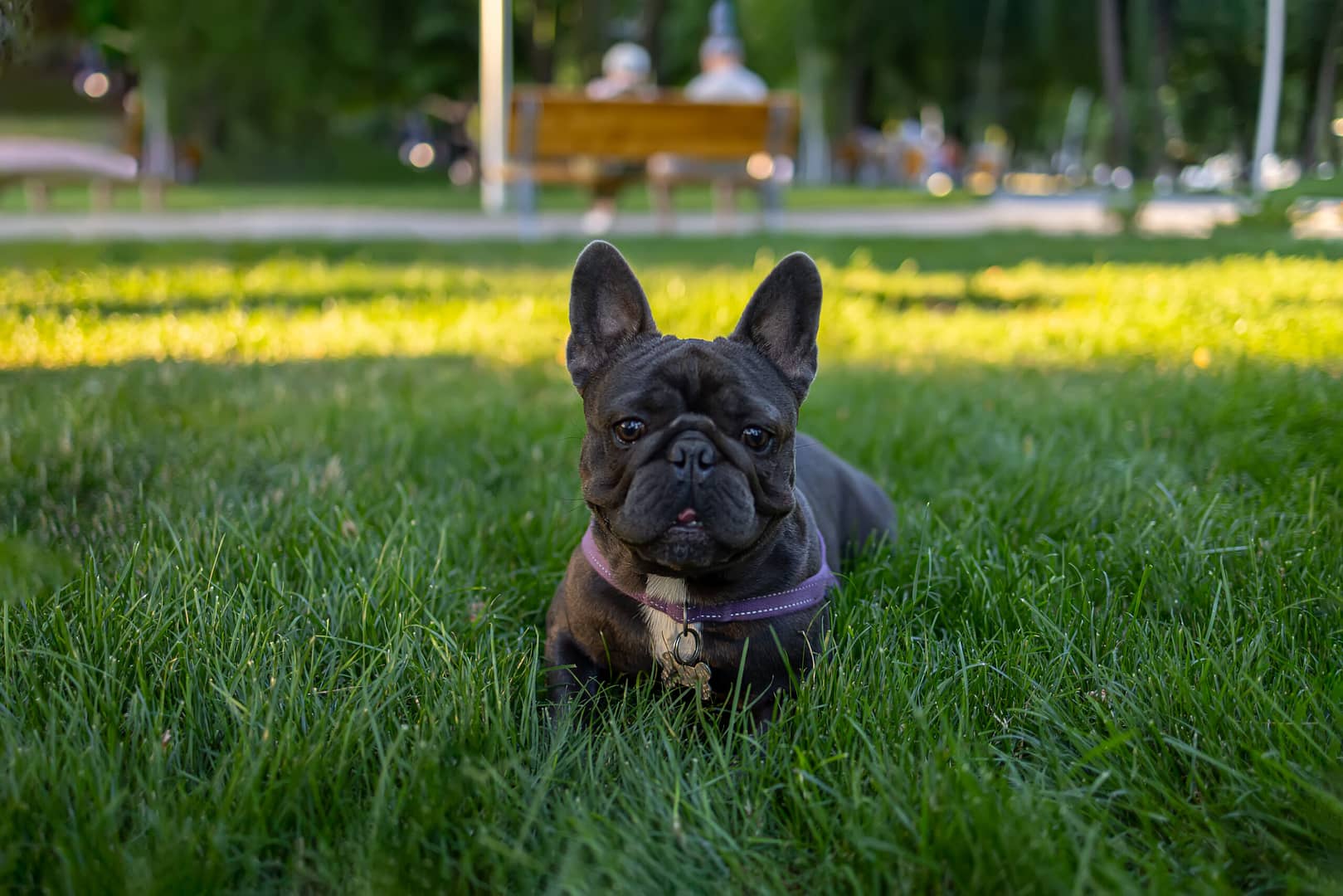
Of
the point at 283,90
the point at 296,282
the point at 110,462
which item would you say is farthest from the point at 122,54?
the point at 110,462

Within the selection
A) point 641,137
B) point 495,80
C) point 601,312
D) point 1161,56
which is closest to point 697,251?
point 641,137

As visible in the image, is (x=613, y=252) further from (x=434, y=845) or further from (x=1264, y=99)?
(x=1264, y=99)

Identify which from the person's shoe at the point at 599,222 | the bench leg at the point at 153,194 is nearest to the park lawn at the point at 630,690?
the person's shoe at the point at 599,222

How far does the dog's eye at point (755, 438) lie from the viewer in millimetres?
2512

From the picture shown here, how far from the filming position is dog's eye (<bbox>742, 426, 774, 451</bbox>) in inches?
98.9

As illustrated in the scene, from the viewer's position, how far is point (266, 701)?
2.08 metres

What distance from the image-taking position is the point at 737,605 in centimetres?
252

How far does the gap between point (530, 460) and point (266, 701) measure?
6.86ft

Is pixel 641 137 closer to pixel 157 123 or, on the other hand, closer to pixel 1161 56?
pixel 1161 56

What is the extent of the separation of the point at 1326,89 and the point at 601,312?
14.7 ft

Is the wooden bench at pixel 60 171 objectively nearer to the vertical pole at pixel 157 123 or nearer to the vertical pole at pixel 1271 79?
the vertical pole at pixel 157 123

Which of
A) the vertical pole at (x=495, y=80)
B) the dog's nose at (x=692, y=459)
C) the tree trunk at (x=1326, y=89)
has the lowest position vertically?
the dog's nose at (x=692, y=459)

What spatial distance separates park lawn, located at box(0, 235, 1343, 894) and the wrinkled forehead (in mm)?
587

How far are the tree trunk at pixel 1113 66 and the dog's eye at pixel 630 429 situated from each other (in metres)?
6.52
